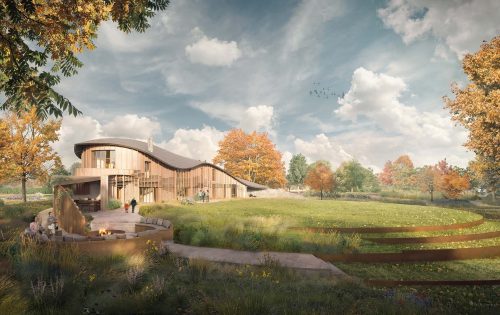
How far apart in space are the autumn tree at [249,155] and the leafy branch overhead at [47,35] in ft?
172

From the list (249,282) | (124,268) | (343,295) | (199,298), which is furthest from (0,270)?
(343,295)

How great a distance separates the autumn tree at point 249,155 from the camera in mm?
61406

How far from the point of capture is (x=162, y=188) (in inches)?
1599

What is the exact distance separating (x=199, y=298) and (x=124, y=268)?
350 cm

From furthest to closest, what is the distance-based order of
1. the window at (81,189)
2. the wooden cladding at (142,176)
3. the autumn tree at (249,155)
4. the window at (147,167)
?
the autumn tree at (249,155)
the window at (147,167)
the window at (81,189)
the wooden cladding at (142,176)

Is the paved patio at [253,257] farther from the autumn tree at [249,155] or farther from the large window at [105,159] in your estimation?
the autumn tree at [249,155]

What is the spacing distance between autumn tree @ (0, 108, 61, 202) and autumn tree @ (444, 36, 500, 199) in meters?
39.4

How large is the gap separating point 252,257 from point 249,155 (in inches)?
2006

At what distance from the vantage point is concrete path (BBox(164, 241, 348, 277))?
10547mm

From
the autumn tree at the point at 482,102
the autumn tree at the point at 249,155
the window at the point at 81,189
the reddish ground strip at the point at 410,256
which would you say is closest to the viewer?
the reddish ground strip at the point at 410,256

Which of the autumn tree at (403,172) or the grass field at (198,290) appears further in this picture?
the autumn tree at (403,172)

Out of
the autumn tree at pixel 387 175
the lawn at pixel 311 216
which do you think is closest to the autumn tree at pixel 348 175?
the autumn tree at pixel 387 175

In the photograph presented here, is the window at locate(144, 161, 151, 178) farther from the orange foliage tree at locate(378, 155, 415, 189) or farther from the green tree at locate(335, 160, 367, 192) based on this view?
the orange foliage tree at locate(378, 155, 415, 189)

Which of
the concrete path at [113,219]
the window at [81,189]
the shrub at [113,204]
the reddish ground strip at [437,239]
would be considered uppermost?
the window at [81,189]
